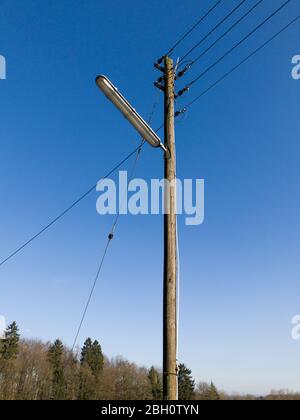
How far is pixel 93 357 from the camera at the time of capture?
7456 cm

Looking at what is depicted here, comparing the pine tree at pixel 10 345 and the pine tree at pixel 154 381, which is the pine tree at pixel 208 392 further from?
the pine tree at pixel 10 345

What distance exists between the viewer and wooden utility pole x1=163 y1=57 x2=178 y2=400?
4.53 meters

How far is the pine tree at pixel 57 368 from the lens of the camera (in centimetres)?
6758

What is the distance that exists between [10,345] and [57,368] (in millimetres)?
11311

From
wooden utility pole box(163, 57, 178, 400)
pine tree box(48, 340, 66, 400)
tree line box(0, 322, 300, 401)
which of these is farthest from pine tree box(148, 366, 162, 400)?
wooden utility pole box(163, 57, 178, 400)

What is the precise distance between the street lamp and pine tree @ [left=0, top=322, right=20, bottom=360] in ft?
230

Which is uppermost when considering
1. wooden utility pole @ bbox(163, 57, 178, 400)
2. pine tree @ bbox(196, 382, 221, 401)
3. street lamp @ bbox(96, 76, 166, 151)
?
Answer: street lamp @ bbox(96, 76, 166, 151)

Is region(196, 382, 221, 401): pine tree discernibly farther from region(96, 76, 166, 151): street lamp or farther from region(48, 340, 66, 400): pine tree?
region(96, 76, 166, 151): street lamp

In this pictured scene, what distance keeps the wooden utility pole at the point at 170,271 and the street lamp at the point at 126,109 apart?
0.49 m

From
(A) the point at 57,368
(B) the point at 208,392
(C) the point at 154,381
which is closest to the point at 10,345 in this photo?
(A) the point at 57,368

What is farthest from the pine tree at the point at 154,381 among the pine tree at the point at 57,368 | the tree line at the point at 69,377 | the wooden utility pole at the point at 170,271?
the wooden utility pole at the point at 170,271

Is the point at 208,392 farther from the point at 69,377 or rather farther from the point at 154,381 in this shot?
the point at 69,377

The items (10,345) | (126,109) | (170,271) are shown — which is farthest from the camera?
(10,345)

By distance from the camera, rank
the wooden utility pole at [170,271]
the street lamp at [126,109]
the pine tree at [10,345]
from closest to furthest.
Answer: the wooden utility pole at [170,271] → the street lamp at [126,109] → the pine tree at [10,345]
